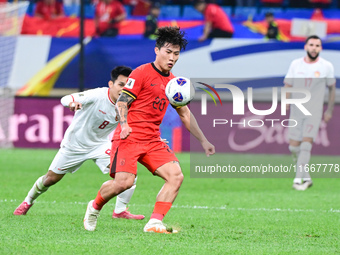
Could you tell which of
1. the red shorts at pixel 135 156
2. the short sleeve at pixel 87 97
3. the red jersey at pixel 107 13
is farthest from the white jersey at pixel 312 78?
the red jersey at pixel 107 13

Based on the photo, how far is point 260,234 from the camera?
21.5 ft

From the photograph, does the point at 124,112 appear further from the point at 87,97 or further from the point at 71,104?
the point at 87,97

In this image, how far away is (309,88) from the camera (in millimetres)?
10789

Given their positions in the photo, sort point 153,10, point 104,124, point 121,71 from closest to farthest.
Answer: point 121,71
point 104,124
point 153,10

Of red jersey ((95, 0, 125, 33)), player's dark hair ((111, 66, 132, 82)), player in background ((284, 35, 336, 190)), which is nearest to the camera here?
player's dark hair ((111, 66, 132, 82))

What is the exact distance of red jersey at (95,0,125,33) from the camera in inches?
747

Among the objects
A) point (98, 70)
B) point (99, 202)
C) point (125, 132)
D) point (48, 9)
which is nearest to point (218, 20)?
point (98, 70)

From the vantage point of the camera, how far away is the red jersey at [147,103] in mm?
6316

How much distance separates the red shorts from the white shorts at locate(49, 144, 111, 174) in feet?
4.38

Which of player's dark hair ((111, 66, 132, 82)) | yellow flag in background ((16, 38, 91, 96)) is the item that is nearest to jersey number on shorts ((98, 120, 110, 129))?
player's dark hair ((111, 66, 132, 82))

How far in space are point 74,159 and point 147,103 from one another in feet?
5.43

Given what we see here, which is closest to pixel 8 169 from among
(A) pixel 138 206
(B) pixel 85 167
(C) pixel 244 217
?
(B) pixel 85 167

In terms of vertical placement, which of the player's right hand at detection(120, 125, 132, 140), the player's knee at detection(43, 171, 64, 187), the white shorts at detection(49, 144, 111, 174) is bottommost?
the player's knee at detection(43, 171, 64, 187)

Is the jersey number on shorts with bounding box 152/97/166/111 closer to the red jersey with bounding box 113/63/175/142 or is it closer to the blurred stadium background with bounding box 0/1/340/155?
the red jersey with bounding box 113/63/175/142
